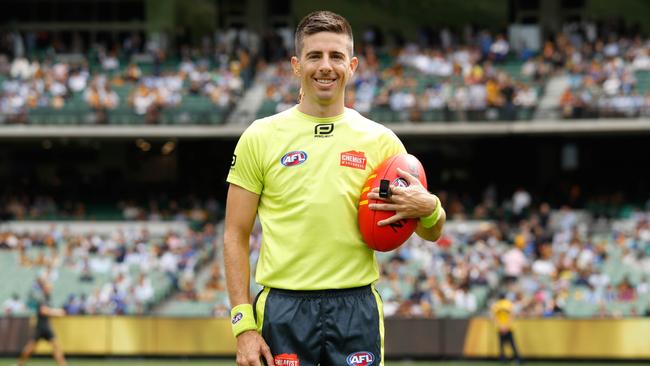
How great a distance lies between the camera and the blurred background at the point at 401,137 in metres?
21.4

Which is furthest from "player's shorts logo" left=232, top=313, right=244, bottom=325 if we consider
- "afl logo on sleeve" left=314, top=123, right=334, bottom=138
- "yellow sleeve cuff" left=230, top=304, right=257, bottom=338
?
"afl logo on sleeve" left=314, top=123, right=334, bottom=138

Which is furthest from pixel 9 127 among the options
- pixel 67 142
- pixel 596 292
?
pixel 596 292

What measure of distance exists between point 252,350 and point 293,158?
80cm

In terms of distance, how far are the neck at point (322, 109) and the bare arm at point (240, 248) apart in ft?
1.37

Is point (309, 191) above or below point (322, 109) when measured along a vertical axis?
below

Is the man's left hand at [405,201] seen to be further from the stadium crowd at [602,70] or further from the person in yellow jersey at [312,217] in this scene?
the stadium crowd at [602,70]

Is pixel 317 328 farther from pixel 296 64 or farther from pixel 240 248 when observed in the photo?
pixel 296 64

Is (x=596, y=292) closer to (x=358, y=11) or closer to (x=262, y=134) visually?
(x=358, y=11)

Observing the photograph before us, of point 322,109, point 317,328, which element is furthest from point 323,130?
point 317,328

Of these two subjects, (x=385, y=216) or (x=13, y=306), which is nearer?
(x=385, y=216)

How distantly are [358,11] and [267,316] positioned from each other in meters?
29.3

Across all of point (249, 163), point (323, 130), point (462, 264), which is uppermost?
point (323, 130)

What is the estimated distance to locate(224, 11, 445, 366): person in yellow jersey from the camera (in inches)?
188

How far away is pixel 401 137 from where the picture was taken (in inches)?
1170
